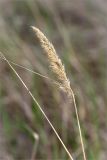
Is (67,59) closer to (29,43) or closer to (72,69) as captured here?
(72,69)

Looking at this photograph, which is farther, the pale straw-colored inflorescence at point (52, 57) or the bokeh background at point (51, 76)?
the bokeh background at point (51, 76)

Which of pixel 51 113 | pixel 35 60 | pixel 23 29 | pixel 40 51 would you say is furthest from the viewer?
pixel 23 29

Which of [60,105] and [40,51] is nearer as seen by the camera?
[60,105]

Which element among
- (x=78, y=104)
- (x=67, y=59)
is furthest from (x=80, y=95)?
(x=67, y=59)

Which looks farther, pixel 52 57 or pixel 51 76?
pixel 51 76

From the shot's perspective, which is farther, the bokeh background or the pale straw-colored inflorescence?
the bokeh background

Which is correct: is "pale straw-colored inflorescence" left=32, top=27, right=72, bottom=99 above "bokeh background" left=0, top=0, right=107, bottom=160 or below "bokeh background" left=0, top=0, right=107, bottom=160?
below

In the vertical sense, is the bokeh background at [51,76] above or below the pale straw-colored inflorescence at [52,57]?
above

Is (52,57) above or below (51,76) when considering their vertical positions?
below
